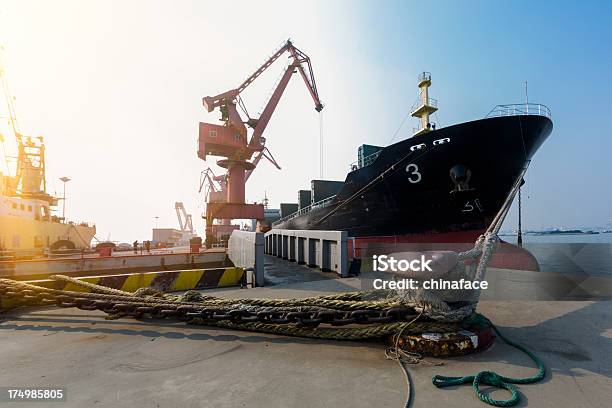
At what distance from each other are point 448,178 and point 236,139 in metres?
19.1

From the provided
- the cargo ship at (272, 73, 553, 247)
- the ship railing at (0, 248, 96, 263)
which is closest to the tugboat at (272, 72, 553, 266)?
the cargo ship at (272, 73, 553, 247)

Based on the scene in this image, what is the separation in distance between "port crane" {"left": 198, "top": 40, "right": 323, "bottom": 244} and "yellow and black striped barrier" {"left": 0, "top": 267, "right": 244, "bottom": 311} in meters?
17.6

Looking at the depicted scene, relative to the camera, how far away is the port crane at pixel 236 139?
24.1 meters

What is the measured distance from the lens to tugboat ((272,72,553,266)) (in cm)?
1166

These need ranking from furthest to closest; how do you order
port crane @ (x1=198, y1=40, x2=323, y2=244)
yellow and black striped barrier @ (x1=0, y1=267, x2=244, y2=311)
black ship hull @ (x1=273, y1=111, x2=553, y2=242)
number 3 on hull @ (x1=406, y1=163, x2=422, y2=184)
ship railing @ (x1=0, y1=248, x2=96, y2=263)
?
port crane @ (x1=198, y1=40, x2=323, y2=244), number 3 on hull @ (x1=406, y1=163, x2=422, y2=184), black ship hull @ (x1=273, y1=111, x2=553, y2=242), ship railing @ (x1=0, y1=248, x2=96, y2=263), yellow and black striped barrier @ (x1=0, y1=267, x2=244, y2=311)

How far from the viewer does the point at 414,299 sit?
3.28 m

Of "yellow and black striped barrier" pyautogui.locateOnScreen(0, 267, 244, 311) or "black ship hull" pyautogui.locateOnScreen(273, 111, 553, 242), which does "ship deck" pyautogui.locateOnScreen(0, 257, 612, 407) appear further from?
"black ship hull" pyautogui.locateOnScreen(273, 111, 553, 242)

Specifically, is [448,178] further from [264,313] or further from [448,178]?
[264,313]

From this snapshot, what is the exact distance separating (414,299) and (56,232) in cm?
3048

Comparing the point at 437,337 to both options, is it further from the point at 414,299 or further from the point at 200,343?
the point at 200,343

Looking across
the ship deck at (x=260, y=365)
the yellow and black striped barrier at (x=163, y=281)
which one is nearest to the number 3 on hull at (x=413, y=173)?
the ship deck at (x=260, y=365)

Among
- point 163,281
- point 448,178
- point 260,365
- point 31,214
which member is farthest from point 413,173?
point 31,214

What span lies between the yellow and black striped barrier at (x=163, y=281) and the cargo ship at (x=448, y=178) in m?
9.12

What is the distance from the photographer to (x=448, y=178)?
1222cm
